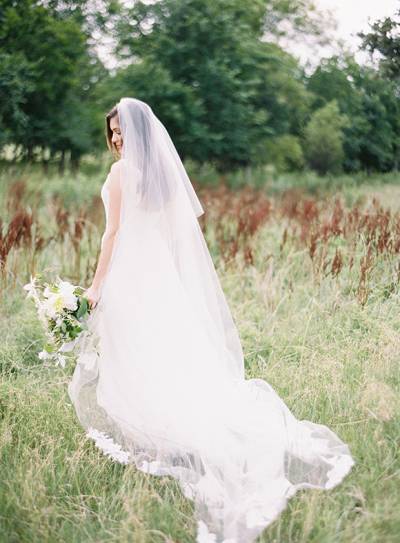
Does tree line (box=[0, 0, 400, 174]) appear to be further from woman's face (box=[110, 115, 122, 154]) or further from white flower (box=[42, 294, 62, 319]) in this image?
white flower (box=[42, 294, 62, 319])

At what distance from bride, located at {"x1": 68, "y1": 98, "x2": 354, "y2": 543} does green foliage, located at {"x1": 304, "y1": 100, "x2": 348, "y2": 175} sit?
50.1 feet

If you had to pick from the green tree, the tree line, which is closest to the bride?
the tree line

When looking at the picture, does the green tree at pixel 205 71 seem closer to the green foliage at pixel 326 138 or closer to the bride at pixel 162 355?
the green foliage at pixel 326 138

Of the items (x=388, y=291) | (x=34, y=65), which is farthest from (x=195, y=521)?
(x=34, y=65)

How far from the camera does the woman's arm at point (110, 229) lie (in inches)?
111

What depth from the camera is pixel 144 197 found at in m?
2.84

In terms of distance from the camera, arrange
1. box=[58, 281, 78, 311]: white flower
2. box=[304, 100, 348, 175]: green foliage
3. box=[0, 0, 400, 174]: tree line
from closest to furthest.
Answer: box=[58, 281, 78, 311]: white flower → box=[0, 0, 400, 174]: tree line → box=[304, 100, 348, 175]: green foliage

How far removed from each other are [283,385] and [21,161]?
40.0 ft

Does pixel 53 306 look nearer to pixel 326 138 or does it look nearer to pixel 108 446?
pixel 108 446

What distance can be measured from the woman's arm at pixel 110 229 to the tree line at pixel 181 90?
980 cm

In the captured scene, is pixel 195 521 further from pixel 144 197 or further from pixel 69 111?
pixel 69 111

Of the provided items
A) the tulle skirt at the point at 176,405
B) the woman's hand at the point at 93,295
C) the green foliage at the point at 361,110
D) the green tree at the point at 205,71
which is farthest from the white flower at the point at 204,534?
the green tree at the point at 205,71

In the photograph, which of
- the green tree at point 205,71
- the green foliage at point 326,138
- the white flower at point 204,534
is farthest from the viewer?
the green foliage at point 326,138

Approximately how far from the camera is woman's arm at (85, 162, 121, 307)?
9.25ft
